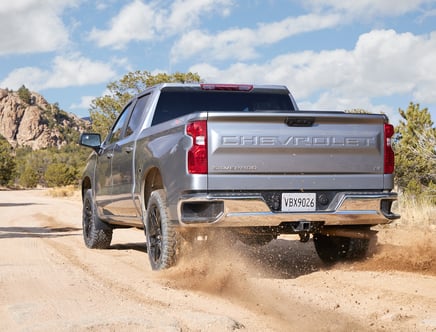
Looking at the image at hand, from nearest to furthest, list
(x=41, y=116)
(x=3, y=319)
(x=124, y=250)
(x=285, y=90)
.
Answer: (x=3, y=319) < (x=285, y=90) < (x=124, y=250) < (x=41, y=116)

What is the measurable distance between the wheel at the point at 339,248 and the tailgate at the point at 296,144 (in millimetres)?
1100

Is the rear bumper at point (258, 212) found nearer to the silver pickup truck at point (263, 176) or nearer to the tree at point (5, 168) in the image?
the silver pickup truck at point (263, 176)

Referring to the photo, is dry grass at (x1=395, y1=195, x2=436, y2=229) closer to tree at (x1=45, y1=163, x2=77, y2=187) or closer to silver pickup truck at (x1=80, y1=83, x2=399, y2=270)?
silver pickup truck at (x1=80, y1=83, x2=399, y2=270)

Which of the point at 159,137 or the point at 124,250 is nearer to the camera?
the point at 159,137

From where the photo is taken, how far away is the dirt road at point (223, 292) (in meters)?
4.26

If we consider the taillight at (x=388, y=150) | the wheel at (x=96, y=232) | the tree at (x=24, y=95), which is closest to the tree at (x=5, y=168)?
the wheel at (x=96, y=232)

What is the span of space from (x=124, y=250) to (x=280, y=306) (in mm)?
5035

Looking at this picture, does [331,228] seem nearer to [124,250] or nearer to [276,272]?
[276,272]

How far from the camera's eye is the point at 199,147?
5.79 m

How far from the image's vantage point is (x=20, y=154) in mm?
139250

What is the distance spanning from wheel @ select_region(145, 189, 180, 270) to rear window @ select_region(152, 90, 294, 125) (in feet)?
4.02

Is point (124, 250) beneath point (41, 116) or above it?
beneath

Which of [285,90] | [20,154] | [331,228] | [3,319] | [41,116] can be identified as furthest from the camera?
[41,116]

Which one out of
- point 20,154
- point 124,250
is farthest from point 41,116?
point 124,250
